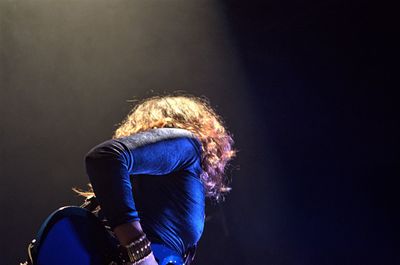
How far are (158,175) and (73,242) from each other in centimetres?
30

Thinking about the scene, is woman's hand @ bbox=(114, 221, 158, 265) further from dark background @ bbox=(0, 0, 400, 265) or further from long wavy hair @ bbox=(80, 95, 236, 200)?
dark background @ bbox=(0, 0, 400, 265)

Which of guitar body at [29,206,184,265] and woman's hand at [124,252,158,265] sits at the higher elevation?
guitar body at [29,206,184,265]

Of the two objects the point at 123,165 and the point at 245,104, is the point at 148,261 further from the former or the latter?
the point at 245,104

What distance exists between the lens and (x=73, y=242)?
0.92 meters

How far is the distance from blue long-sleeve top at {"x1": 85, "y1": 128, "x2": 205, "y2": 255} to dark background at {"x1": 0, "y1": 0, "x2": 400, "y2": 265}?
3.81 ft

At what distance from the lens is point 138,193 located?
115 centimetres

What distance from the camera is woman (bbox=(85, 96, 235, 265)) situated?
36.7 inches

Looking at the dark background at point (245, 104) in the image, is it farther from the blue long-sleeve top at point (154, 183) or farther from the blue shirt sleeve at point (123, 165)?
the blue shirt sleeve at point (123, 165)

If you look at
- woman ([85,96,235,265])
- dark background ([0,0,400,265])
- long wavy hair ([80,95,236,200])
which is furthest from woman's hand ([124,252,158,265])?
dark background ([0,0,400,265])

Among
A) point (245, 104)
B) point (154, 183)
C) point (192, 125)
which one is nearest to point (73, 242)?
point (154, 183)

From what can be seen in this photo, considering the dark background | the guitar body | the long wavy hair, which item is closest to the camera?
the guitar body

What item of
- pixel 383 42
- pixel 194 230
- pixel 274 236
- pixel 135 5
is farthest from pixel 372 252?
pixel 135 5

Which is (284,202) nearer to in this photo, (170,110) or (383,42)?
(383,42)

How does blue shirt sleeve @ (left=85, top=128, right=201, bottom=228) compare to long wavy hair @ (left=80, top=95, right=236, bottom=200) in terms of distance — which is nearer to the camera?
blue shirt sleeve @ (left=85, top=128, right=201, bottom=228)
